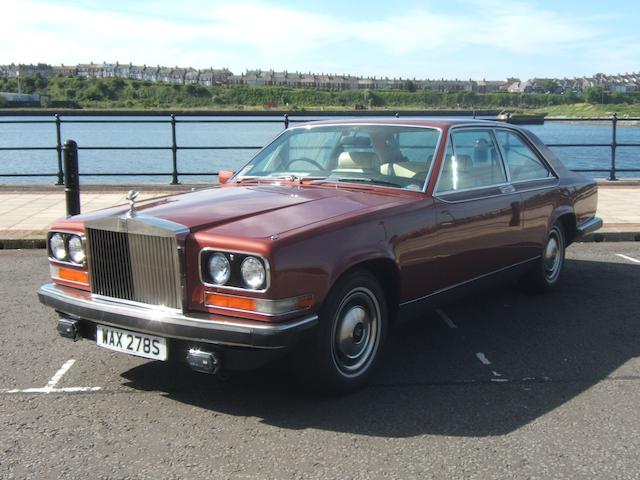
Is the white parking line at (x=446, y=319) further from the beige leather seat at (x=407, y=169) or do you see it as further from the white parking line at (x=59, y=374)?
the white parking line at (x=59, y=374)

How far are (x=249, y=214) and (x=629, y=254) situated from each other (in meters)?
5.90

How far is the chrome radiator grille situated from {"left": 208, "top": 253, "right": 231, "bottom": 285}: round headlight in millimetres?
182

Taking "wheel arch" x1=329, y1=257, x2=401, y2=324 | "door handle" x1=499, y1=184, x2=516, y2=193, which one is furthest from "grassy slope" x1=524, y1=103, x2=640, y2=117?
"wheel arch" x1=329, y1=257, x2=401, y2=324

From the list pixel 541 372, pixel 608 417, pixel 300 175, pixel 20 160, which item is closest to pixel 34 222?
pixel 300 175

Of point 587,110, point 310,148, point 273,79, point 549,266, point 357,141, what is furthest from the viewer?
point 273,79

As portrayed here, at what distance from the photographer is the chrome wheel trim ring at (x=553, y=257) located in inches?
249

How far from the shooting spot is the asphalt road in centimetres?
322

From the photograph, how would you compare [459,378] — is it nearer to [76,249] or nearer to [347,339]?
[347,339]

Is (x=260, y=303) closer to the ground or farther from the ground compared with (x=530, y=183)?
closer to the ground

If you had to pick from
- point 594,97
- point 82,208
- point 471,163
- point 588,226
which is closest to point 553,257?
point 588,226

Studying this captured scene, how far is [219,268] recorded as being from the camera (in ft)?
11.9

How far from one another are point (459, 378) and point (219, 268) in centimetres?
171

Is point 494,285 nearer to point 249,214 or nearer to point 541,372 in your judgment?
point 541,372

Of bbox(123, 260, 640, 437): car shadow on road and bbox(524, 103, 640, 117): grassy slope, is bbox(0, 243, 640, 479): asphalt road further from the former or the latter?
bbox(524, 103, 640, 117): grassy slope
